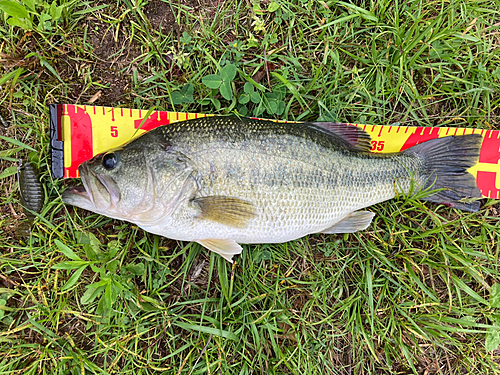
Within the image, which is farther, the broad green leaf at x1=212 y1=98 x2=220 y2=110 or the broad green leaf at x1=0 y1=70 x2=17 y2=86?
the broad green leaf at x1=212 y1=98 x2=220 y2=110

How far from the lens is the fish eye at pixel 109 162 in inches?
95.7

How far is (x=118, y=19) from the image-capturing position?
297 centimetres

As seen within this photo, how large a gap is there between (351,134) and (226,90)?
1.28 metres

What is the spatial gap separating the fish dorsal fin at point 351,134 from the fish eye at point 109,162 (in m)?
1.85

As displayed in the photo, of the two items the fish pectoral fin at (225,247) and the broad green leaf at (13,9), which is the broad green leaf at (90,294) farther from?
the broad green leaf at (13,9)

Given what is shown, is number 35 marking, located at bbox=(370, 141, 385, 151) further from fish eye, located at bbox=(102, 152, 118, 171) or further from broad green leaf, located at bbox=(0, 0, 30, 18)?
broad green leaf, located at bbox=(0, 0, 30, 18)

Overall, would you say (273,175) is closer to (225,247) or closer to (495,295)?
(225,247)

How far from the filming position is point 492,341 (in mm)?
2965

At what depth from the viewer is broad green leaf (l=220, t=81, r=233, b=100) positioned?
2.88 metres

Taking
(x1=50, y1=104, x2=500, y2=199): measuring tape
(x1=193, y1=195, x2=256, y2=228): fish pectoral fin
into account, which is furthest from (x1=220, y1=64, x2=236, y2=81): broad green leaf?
(x1=193, y1=195, x2=256, y2=228): fish pectoral fin

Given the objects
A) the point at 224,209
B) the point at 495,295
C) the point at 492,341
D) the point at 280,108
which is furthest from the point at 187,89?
the point at 492,341

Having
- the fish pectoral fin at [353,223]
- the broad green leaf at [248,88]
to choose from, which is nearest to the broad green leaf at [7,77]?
the broad green leaf at [248,88]

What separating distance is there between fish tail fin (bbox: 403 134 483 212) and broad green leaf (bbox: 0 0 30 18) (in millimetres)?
3804

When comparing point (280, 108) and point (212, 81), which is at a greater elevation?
point (212, 81)
